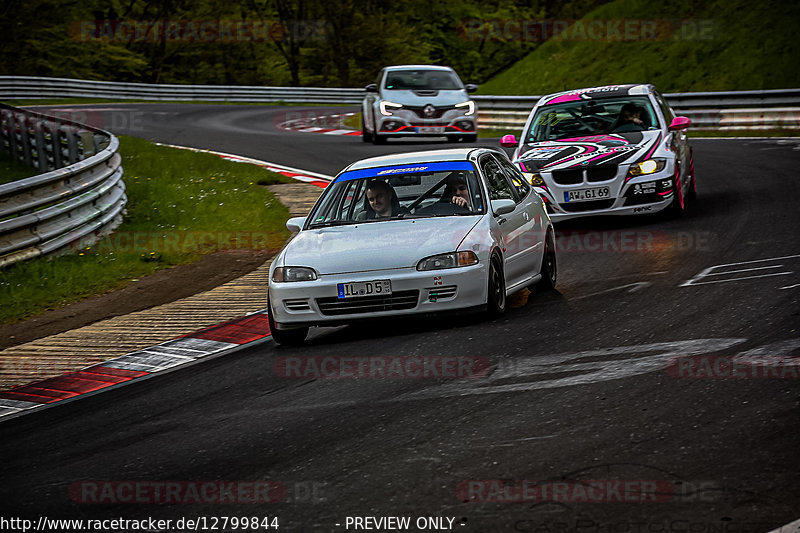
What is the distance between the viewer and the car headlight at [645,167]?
13.5 meters

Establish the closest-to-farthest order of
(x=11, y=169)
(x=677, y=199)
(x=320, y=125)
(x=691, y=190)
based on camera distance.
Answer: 1. (x=677, y=199)
2. (x=691, y=190)
3. (x=11, y=169)
4. (x=320, y=125)

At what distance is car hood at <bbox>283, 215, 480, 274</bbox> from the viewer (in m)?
8.54

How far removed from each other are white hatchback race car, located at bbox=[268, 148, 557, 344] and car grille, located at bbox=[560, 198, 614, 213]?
10.7 feet

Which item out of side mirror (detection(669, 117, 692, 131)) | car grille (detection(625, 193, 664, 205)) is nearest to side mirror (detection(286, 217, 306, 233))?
car grille (detection(625, 193, 664, 205))

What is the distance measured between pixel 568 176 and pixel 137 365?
6.69 m

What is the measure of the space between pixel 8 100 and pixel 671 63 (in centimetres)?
2409

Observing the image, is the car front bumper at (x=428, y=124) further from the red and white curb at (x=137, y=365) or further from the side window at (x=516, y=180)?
the red and white curb at (x=137, y=365)

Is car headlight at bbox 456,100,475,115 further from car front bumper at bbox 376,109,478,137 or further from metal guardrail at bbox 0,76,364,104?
metal guardrail at bbox 0,76,364,104

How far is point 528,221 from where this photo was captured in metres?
9.89

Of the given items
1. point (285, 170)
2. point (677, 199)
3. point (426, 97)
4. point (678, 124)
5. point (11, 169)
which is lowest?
point (285, 170)

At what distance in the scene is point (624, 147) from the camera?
13734 millimetres

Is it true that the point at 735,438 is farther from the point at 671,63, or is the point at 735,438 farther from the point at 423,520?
the point at 671,63

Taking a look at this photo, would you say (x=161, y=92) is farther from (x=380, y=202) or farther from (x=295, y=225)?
(x=380, y=202)

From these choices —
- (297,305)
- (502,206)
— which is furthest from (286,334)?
(502,206)
